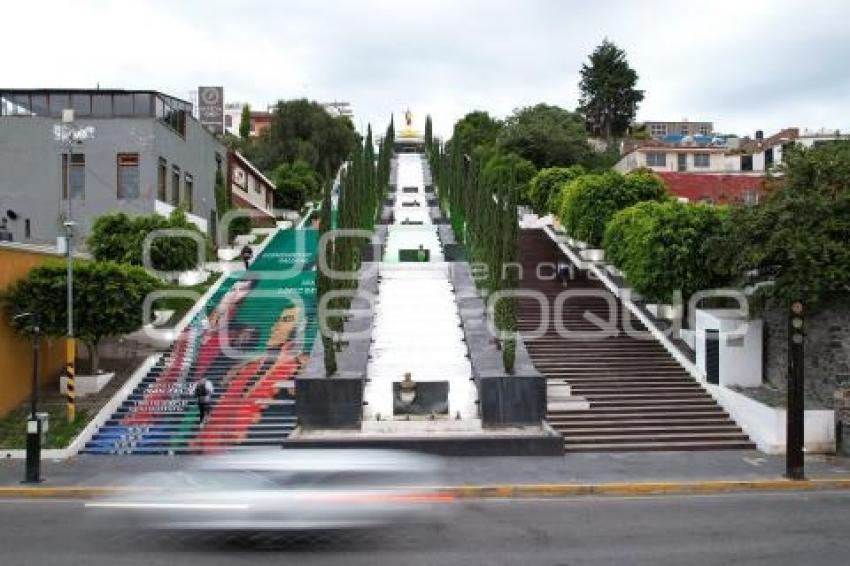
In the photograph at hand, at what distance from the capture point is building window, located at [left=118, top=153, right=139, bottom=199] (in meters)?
41.5

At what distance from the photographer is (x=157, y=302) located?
30531 mm

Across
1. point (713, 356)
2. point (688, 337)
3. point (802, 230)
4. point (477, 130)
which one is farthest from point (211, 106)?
point (802, 230)

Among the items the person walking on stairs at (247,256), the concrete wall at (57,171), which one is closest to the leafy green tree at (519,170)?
the person walking on stairs at (247,256)

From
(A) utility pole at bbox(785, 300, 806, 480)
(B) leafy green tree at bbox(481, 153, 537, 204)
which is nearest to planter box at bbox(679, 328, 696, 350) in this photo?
(A) utility pole at bbox(785, 300, 806, 480)

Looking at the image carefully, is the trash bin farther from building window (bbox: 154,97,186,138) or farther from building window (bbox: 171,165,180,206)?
building window (bbox: 171,165,180,206)

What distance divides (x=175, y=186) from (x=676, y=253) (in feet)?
86.1

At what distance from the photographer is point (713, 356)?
82.8 ft

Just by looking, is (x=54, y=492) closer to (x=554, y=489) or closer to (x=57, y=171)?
(x=554, y=489)

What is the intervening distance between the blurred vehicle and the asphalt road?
0.36 m

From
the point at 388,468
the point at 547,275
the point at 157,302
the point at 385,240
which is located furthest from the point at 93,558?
the point at 385,240

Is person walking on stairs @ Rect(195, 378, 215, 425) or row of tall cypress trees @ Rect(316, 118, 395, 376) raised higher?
row of tall cypress trees @ Rect(316, 118, 395, 376)

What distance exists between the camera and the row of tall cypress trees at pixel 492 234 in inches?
989

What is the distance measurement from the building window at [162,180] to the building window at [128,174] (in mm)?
905

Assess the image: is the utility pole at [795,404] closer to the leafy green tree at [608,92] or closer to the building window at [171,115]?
the building window at [171,115]
